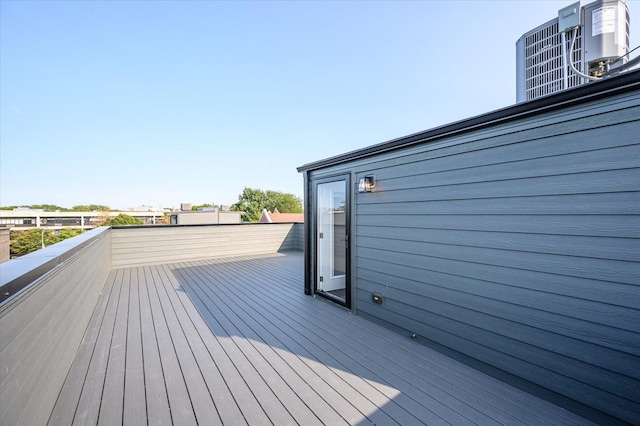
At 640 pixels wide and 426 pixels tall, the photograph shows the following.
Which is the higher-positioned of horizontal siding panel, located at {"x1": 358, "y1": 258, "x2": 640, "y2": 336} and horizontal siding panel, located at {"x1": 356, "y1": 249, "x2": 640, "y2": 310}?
horizontal siding panel, located at {"x1": 356, "y1": 249, "x2": 640, "y2": 310}

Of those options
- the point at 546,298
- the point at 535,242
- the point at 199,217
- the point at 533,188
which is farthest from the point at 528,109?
the point at 199,217

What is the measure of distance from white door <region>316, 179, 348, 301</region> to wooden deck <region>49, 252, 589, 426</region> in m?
0.52

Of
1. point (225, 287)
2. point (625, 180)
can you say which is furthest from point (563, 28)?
point (225, 287)

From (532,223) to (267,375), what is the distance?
221 centimetres

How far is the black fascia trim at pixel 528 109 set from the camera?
153 cm

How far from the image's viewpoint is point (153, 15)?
23.0 feet

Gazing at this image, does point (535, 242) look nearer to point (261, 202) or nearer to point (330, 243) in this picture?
point (330, 243)

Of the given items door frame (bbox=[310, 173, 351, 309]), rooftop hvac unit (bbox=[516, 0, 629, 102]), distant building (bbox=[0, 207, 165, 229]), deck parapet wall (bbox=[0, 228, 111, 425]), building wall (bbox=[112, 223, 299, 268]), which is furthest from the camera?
distant building (bbox=[0, 207, 165, 229])

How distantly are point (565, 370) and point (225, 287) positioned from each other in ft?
13.8

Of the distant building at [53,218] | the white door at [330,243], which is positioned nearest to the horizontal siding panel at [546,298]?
the white door at [330,243]

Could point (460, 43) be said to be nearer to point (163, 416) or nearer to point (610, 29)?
point (610, 29)

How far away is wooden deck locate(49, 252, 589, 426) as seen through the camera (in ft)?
5.43

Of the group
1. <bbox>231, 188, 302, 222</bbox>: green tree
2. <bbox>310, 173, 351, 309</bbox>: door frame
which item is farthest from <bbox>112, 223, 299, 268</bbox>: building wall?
<bbox>231, 188, 302, 222</bbox>: green tree

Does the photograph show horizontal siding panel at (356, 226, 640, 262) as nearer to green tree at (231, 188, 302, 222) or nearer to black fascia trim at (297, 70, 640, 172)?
Answer: black fascia trim at (297, 70, 640, 172)
